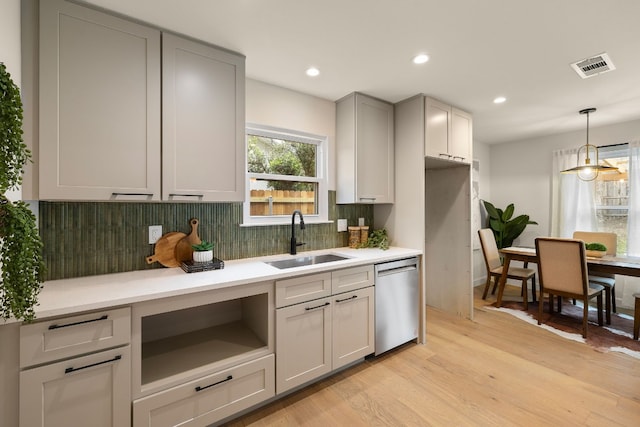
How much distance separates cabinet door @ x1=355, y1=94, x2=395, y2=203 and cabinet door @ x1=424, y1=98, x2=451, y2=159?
14.6 inches

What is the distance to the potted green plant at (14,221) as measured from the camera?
0.76 metres

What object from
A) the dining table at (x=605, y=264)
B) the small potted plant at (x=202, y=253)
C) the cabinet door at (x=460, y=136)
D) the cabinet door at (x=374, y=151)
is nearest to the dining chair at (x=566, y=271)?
the dining table at (x=605, y=264)

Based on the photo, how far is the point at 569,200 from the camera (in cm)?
416

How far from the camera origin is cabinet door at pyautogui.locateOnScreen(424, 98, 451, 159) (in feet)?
9.27

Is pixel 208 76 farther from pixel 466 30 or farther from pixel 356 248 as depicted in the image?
pixel 356 248

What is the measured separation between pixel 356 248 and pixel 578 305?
325 centimetres

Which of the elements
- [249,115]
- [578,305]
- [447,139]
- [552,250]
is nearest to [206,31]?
[249,115]

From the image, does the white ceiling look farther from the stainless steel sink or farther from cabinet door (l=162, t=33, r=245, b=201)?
the stainless steel sink

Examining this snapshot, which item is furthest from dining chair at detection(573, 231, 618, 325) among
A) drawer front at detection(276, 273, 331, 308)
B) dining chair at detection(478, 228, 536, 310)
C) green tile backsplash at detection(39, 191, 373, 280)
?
green tile backsplash at detection(39, 191, 373, 280)

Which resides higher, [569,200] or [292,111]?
[292,111]

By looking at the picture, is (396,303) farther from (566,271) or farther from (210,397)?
(566,271)

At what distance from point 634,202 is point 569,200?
645mm

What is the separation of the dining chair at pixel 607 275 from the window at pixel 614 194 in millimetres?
350

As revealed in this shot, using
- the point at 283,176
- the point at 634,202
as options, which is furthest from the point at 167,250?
the point at 634,202
